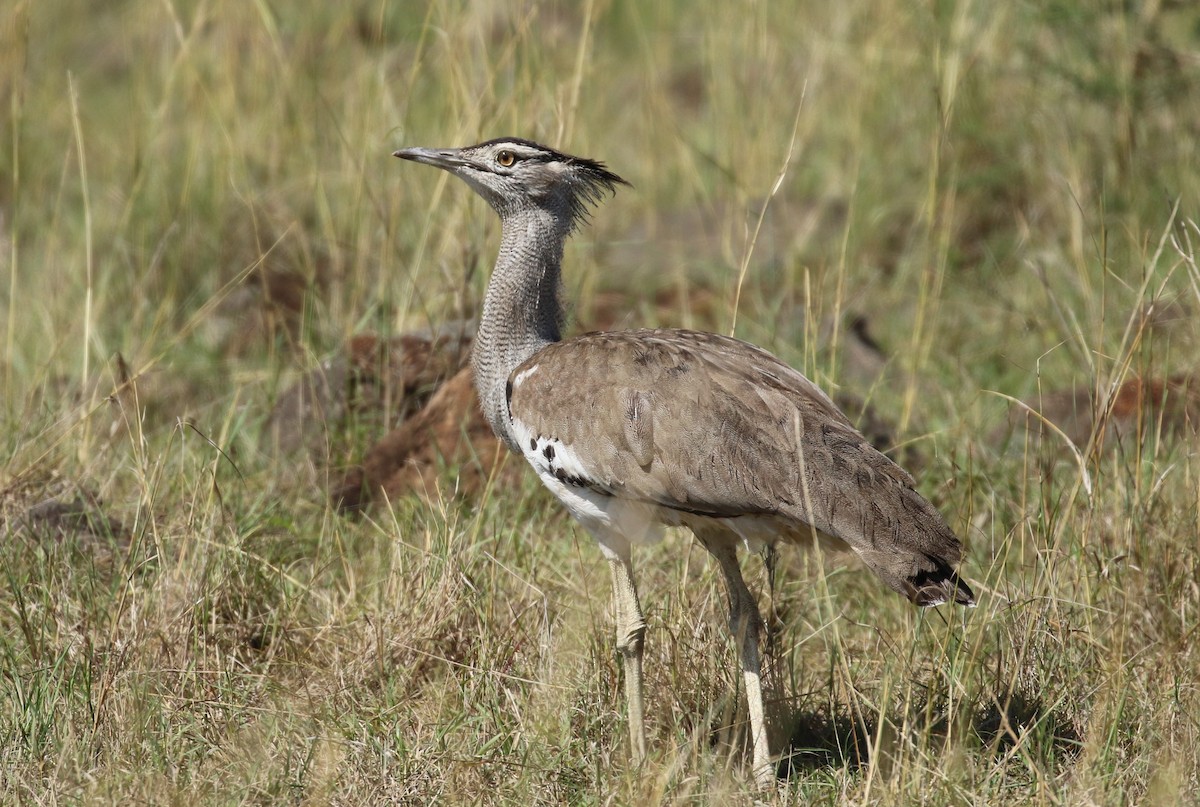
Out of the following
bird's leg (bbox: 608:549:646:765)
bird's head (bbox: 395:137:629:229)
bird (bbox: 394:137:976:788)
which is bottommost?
bird's leg (bbox: 608:549:646:765)

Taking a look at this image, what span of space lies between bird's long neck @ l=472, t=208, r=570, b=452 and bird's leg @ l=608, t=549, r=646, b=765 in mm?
381

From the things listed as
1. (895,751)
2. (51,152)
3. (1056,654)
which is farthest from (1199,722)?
(51,152)

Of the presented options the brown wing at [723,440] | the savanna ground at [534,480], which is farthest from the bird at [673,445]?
the savanna ground at [534,480]

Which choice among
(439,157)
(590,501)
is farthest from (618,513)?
(439,157)

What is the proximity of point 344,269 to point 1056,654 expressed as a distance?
2834 mm

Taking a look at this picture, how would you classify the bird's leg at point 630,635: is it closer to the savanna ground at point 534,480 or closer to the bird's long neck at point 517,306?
the savanna ground at point 534,480

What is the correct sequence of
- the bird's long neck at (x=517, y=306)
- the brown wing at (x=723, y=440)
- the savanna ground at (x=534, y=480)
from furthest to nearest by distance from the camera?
1. the bird's long neck at (x=517, y=306)
2. the savanna ground at (x=534, y=480)
3. the brown wing at (x=723, y=440)

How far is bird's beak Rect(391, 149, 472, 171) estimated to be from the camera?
3453 mm

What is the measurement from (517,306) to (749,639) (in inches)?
37.3

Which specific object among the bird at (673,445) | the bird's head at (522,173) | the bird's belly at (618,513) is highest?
the bird's head at (522,173)

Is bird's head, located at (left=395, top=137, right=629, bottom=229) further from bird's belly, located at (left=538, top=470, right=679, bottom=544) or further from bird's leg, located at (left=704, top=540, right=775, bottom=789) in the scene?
bird's leg, located at (left=704, top=540, right=775, bottom=789)

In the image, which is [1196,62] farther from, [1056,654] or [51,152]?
[51,152]

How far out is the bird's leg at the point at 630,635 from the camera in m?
3.12

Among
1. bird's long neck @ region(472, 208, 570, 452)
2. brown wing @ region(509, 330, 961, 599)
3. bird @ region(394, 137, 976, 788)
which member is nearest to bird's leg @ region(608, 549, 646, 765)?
bird @ region(394, 137, 976, 788)
